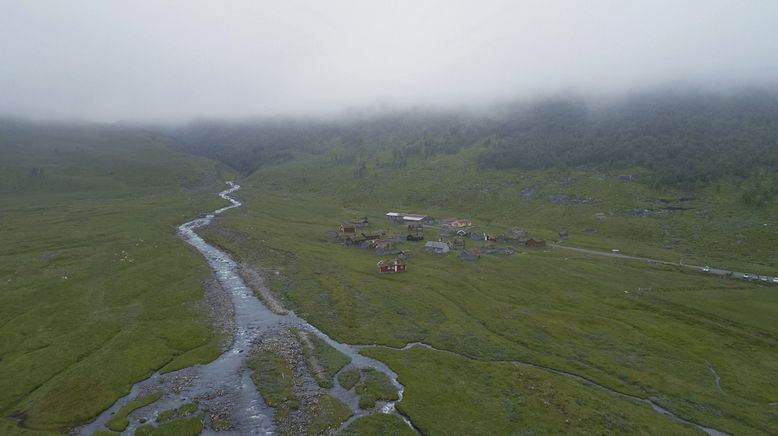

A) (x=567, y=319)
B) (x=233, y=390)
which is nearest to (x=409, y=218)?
(x=567, y=319)

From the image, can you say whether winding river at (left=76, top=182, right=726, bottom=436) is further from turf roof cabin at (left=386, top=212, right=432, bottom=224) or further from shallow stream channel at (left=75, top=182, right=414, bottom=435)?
turf roof cabin at (left=386, top=212, right=432, bottom=224)

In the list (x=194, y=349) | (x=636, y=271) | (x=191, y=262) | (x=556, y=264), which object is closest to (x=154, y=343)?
(x=194, y=349)

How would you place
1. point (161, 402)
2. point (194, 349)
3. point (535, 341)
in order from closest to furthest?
point (161, 402)
point (194, 349)
point (535, 341)

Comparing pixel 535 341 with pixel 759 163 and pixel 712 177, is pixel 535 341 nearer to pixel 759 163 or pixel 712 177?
pixel 712 177

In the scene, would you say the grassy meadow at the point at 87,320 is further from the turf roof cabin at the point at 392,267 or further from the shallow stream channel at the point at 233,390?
the turf roof cabin at the point at 392,267

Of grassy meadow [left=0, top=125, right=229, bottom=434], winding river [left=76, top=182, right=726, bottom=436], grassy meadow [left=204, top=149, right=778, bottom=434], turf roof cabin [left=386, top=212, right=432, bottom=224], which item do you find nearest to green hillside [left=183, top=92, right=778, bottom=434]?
grassy meadow [left=204, top=149, right=778, bottom=434]

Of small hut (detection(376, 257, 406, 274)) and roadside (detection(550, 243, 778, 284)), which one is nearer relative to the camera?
roadside (detection(550, 243, 778, 284))
